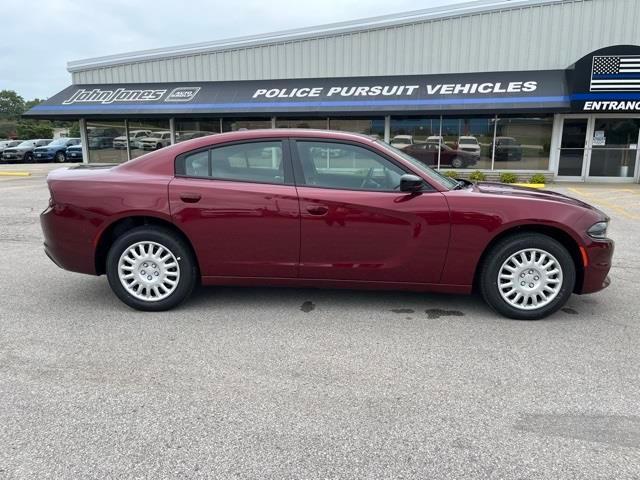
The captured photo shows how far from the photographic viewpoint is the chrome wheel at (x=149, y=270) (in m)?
4.29

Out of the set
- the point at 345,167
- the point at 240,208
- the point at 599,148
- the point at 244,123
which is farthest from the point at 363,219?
the point at 244,123

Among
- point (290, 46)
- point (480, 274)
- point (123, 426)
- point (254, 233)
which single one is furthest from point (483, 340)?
point (290, 46)

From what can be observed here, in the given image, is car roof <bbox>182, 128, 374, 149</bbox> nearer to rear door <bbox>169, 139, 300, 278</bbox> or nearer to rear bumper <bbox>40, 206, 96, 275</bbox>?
rear door <bbox>169, 139, 300, 278</bbox>

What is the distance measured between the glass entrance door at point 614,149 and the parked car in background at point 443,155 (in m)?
3.64

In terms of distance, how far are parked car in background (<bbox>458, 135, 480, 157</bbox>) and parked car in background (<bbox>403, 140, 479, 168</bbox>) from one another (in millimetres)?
115

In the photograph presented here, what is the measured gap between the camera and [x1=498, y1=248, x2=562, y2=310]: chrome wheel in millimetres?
4074

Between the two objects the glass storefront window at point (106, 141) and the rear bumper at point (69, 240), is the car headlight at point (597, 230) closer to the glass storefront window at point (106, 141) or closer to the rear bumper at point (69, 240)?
the rear bumper at point (69, 240)

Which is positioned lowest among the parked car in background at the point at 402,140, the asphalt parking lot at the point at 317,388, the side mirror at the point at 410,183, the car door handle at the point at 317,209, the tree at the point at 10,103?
the asphalt parking lot at the point at 317,388

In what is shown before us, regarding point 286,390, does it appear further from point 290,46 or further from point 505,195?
point 290,46

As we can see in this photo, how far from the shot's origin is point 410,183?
156 inches

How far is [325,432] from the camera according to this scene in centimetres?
259

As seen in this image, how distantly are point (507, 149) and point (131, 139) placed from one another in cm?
1405

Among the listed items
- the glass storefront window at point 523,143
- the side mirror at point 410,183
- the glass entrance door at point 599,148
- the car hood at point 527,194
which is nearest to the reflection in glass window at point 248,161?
the side mirror at point 410,183

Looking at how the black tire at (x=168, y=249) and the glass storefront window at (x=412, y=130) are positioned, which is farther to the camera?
the glass storefront window at (x=412, y=130)
